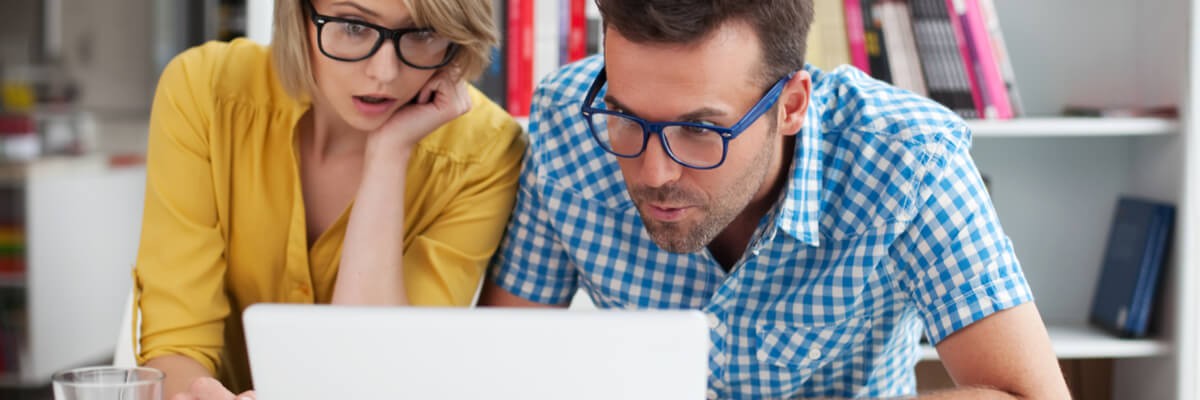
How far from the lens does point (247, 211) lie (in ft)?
5.01

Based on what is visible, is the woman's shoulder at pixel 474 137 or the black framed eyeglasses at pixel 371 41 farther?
the woman's shoulder at pixel 474 137

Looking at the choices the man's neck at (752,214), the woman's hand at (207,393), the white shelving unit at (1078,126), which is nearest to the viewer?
the woman's hand at (207,393)

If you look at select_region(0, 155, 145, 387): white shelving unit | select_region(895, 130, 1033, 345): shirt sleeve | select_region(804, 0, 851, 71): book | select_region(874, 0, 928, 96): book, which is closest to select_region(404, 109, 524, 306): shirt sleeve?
select_region(895, 130, 1033, 345): shirt sleeve

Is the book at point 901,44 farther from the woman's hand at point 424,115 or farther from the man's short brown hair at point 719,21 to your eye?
the woman's hand at point 424,115

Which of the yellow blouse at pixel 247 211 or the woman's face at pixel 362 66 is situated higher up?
the woman's face at pixel 362 66

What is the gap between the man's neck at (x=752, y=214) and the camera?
4.74 feet

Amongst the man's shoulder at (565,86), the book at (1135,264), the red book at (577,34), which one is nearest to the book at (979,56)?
the book at (1135,264)

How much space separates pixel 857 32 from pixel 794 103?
25.6 inches

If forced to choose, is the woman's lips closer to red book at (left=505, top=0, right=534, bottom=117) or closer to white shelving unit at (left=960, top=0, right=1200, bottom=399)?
red book at (left=505, top=0, right=534, bottom=117)

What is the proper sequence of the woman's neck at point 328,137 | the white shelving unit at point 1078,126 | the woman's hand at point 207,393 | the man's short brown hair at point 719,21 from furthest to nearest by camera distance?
the white shelving unit at point 1078,126 → the woman's neck at point 328,137 → the man's short brown hair at point 719,21 → the woman's hand at point 207,393

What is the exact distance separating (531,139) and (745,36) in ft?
1.23

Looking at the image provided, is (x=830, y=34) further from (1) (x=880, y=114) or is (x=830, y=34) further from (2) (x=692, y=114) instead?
(2) (x=692, y=114)

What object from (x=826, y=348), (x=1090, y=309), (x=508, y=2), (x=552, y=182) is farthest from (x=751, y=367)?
Result: (x=1090, y=309)

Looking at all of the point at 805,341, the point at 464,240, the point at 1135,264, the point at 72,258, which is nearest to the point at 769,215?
the point at 805,341
